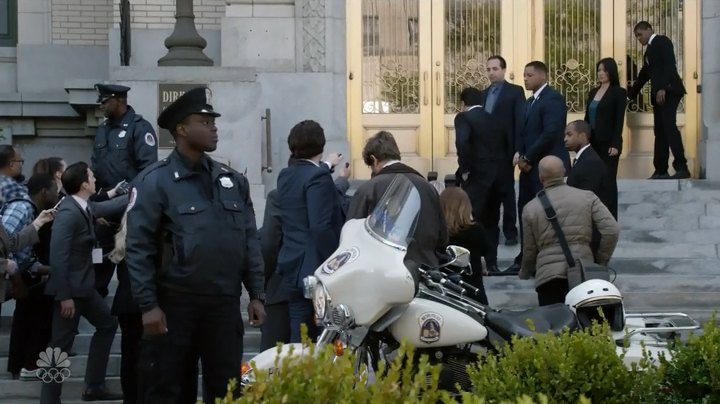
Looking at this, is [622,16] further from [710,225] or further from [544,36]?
[710,225]

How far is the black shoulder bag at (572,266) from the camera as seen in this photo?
8.54m

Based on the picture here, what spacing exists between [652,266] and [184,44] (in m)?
5.14

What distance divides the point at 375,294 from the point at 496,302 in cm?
506

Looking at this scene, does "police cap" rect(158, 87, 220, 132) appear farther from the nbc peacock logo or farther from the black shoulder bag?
the nbc peacock logo

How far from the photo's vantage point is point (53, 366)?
9.71 meters

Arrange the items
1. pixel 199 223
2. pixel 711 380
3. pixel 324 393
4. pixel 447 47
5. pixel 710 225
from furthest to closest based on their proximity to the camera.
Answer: pixel 447 47, pixel 710 225, pixel 199 223, pixel 711 380, pixel 324 393

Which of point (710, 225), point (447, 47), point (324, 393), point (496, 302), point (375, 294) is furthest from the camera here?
point (447, 47)

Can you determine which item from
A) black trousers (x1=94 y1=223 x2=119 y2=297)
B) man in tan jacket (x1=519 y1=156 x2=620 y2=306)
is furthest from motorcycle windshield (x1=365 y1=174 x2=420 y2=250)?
black trousers (x1=94 y1=223 x2=119 y2=297)

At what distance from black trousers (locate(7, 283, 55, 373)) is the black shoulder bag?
11.8 ft

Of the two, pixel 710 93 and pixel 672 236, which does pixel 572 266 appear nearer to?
pixel 672 236

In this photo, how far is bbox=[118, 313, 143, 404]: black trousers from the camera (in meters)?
9.32

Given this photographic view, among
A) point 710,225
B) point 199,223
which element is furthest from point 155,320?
point 710,225

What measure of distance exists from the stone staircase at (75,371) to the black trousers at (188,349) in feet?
9.52

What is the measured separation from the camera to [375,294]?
6.57 meters
